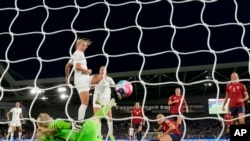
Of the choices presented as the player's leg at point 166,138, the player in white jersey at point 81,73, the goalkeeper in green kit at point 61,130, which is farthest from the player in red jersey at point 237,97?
the goalkeeper in green kit at point 61,130

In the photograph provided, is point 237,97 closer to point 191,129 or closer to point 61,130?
point 61,130

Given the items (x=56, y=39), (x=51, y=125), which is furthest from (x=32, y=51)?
(x=51, y=125)

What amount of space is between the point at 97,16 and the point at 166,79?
5.55 m

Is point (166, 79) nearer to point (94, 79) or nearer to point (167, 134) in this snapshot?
point (167, 134)

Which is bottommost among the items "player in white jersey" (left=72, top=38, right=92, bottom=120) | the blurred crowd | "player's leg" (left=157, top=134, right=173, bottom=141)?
the blurred crowd

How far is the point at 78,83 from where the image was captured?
330 cm

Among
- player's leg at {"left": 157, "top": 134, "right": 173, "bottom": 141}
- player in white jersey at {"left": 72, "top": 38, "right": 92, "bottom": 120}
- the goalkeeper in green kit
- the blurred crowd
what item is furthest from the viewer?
the blurred crowd

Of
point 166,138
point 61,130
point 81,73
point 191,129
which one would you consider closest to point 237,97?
point 166,138

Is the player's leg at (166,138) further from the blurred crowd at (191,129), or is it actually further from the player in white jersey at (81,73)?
the blurred crowd at (191,129)

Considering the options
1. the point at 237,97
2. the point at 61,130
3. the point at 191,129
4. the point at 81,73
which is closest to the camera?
the point at 61,130

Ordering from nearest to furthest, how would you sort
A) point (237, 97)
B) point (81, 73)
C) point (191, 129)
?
point (81, 73), point (237, 97), point (191, 129)

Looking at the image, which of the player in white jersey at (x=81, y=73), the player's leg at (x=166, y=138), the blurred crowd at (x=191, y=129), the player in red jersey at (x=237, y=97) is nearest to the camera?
the player in white jersey at (x=81, y=73)

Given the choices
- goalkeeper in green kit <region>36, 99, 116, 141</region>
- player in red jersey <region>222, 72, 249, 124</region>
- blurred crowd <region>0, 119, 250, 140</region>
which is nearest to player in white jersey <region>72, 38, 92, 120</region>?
goalkeeper in green kit <region>36, 99, 116, 141</region>

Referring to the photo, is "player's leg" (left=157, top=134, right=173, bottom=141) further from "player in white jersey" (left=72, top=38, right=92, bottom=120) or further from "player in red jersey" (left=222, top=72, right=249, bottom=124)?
"player in white jersey" (left=72, top=38, right=92, bottom=120)
